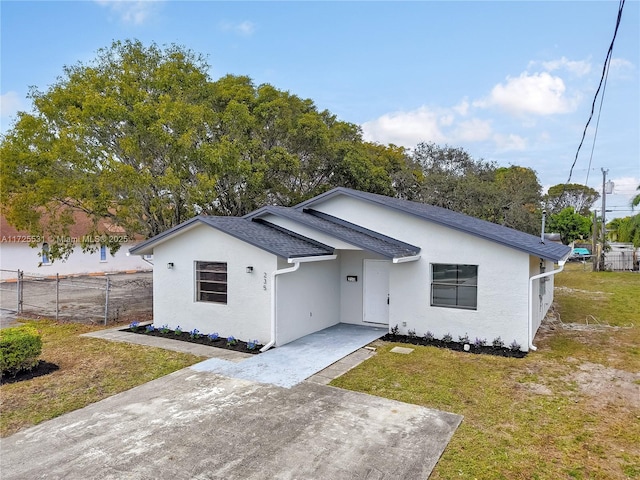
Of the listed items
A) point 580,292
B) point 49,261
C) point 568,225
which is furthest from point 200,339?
point 568,225

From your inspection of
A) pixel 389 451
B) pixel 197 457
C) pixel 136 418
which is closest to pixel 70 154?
pixel 136 418

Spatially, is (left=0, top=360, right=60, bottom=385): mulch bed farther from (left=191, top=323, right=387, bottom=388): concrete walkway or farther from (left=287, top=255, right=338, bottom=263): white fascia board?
(left=287, top=255, right=338, bottom=263): white fascia board

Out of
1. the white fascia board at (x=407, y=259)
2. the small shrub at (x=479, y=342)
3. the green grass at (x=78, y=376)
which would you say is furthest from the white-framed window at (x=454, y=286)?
the green grass at (x=78, y=376)

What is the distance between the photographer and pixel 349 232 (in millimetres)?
11766

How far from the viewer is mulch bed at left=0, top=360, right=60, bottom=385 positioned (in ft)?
25.7

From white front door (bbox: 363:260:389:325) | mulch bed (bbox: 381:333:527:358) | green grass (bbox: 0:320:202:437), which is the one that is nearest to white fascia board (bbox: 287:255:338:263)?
white front door (bbox: 363:260:389:325)

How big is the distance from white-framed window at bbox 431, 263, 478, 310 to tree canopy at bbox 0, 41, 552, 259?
26.8 feet

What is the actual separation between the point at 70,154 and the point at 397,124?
23293mm

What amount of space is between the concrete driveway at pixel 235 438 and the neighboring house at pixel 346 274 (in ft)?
10.6

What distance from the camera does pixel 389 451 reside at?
17.1 feet

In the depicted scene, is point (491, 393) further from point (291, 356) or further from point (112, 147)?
point (112, 147)

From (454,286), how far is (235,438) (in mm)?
6976

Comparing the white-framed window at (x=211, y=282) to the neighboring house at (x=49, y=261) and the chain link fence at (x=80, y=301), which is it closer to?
the chain link fence at (x=80, y=301)

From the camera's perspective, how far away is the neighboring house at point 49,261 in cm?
2555
